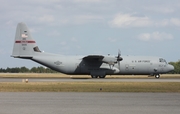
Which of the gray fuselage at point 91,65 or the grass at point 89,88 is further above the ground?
the gray fuselage at point 91,65

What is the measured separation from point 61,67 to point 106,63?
24.1 ft

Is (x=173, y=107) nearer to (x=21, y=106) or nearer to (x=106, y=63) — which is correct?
(x=21, y=106)

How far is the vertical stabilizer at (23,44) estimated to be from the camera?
52.9 m

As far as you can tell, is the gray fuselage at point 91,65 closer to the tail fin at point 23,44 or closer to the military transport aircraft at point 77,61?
the military transport aircraft at point 77,61

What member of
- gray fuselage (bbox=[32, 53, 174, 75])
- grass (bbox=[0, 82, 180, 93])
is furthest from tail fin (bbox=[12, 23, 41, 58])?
grass (bbox=[0, 82, 180, 93])

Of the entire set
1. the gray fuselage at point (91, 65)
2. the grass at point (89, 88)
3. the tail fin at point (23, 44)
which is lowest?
the grass at point (89, 88)

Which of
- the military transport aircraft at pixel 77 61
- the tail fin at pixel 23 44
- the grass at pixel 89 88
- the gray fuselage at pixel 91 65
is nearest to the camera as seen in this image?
the grass at pixel 89 88

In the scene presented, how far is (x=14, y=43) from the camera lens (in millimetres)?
53094

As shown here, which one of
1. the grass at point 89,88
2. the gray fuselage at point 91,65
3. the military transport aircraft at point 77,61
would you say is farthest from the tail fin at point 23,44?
the grass at point 89,88

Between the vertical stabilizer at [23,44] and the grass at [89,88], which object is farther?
the vertical stabilizer at [23,44]

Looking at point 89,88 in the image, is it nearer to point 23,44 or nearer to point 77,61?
point 77,61

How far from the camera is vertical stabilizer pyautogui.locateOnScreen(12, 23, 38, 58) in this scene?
52906 millimetres

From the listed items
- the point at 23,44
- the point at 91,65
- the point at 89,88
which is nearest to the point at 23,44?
the point at 23,44

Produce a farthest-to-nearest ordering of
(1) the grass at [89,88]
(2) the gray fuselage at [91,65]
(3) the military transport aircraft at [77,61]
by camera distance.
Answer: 1. (2) the gray fuselage at [91,65]
2. (3) the military transport aircraft at [77,61]
3. (1) the grass at [89,88]
